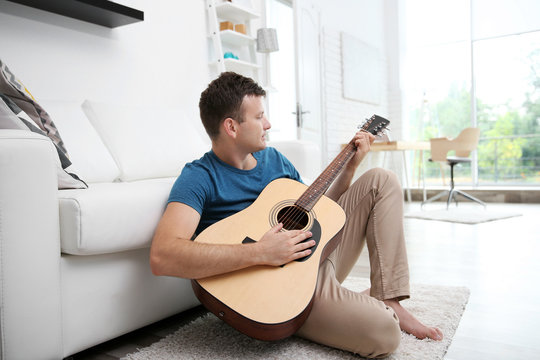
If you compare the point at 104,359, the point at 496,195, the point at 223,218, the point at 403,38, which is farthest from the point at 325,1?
the point at 104,359

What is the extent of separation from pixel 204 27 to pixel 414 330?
2.63m

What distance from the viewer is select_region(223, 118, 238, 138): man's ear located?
1.35 meters

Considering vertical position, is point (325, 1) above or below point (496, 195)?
above

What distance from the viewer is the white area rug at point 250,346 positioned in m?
1.23

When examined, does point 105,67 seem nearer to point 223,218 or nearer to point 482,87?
point 223,218

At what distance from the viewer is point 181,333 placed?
143 centimetres

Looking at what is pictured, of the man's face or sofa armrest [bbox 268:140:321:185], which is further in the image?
sofa armrest [bbox 268:140:321:185]

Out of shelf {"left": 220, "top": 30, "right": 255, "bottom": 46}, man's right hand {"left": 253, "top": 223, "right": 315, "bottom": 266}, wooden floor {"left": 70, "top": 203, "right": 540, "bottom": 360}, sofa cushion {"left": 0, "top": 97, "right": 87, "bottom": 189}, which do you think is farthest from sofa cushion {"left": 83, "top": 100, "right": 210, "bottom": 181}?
shelf {"left": 220, "top": 30, "right": 255, "bottom": 46}

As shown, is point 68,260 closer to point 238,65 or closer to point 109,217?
point 109,217

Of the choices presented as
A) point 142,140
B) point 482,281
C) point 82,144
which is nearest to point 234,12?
point 142,140

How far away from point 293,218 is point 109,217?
518 mm

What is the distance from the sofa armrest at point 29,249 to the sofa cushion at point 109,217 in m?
0.04

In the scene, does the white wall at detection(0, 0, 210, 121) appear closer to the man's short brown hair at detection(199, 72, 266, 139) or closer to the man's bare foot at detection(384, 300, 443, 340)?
the man's short brown hair at detection(199, 72, 266, 139)

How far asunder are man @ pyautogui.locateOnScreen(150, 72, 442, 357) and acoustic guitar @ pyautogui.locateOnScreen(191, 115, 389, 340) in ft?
0.12
